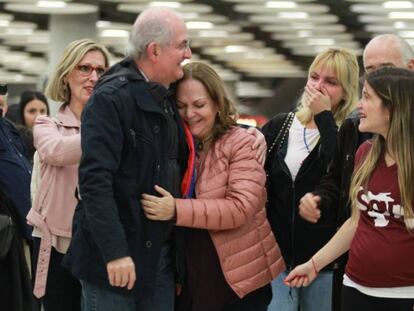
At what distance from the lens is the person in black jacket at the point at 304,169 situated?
205 inches

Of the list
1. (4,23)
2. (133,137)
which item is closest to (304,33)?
(4,23)

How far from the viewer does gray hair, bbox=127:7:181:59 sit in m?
4.25

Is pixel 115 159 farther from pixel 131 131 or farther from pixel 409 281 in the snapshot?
pixel 409 281

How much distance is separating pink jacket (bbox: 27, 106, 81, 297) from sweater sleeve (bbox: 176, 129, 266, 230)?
29.2 inches

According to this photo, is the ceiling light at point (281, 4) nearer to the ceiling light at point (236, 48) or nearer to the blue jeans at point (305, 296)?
the ceiling light at point (236, 48)

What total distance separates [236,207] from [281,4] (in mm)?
11748

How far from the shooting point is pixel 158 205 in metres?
4.23

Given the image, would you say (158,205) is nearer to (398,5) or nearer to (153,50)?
(153,50)

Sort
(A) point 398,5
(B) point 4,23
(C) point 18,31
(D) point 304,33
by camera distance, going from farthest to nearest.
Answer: (D) point 304,33
(C) point 18,31
(B) point 4,23
(A) point 398,5

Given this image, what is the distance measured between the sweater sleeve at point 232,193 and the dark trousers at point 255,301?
1.34 feet

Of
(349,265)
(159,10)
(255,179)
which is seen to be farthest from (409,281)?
(159,10)

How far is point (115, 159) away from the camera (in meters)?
4.08

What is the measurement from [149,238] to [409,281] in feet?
3.77

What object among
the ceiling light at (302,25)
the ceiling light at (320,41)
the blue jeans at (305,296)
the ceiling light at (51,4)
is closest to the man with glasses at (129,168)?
the blue jeans at (305,296)
